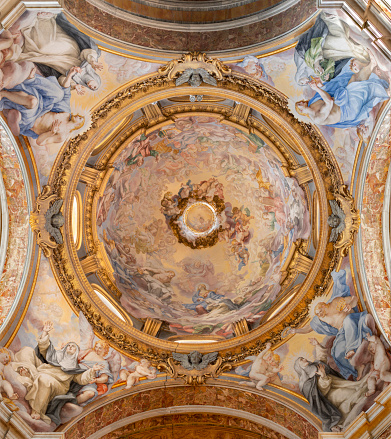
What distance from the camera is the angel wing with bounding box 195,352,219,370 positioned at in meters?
13.8

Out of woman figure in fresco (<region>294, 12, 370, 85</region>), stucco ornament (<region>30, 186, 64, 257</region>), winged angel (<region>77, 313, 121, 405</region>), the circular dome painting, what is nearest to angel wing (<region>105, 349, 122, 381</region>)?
winged angel (<region>77, 313, 121, 405</region>)

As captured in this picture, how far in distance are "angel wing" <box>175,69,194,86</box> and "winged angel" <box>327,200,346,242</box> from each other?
15.2 feet

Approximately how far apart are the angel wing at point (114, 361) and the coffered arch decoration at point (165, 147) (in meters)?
0.26

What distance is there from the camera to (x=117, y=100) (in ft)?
40.2

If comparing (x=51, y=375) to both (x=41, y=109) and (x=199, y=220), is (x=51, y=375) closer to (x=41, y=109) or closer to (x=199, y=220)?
(x=41, y=109)

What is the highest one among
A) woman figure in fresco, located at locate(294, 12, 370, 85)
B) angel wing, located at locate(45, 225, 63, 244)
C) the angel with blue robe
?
angel wing, located at locate(45, 225, 63, 244)

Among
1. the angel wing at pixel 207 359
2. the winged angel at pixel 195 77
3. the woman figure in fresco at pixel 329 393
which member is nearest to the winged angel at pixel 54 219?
the winged angel at pixel 195 77

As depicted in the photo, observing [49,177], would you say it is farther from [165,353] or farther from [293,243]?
[293,243]

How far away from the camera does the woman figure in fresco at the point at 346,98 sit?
10797 millimetres

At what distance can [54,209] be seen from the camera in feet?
41.3

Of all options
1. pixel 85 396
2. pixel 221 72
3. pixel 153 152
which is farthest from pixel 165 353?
pixel 221 72

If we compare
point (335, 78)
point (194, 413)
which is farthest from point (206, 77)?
point (194, 413)

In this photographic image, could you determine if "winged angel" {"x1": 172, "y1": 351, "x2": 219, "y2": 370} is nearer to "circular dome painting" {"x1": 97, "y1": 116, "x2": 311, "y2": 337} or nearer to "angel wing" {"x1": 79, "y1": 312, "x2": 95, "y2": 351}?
"circular dome painting" {"x1": 97, "y1": 116, "x2": 311, "y2": 337}

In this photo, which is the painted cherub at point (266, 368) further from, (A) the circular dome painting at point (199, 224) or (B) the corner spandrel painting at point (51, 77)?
(B) the corner spandrel painting at point (51, 77)
